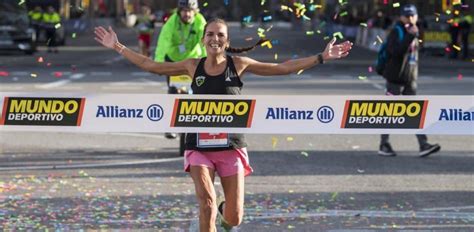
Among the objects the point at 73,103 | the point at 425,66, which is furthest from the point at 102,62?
the point at 73,103

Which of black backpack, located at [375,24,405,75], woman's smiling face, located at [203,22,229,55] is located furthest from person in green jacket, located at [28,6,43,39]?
woman's smiling face, located at [203,22,229,55]

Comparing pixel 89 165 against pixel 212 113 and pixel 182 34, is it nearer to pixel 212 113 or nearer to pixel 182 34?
pixel 182 34

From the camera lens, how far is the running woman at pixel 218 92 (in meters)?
8.62

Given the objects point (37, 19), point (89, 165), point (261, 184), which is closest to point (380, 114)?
point (261, 184)

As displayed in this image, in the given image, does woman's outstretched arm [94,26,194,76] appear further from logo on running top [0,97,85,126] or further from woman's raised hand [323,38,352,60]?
woman's raised hand [323,38,352,60]

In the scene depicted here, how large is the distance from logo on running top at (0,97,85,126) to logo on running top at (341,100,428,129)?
1.99 m

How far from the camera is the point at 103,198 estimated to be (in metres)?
11.9

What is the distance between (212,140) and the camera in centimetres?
882

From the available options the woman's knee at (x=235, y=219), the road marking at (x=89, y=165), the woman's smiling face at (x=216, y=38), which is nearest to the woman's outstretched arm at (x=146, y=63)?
the woman's smiling face at (x=216, y=38)

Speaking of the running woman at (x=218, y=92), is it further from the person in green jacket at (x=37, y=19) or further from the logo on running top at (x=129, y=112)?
the person in green jacket at (x=37, y=19)

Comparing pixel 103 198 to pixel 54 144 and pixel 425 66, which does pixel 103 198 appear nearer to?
pixel 54 144

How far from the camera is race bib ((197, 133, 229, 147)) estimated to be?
878 centimetres

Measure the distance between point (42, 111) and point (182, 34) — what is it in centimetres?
563

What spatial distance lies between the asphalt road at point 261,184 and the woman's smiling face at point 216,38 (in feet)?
6.88
